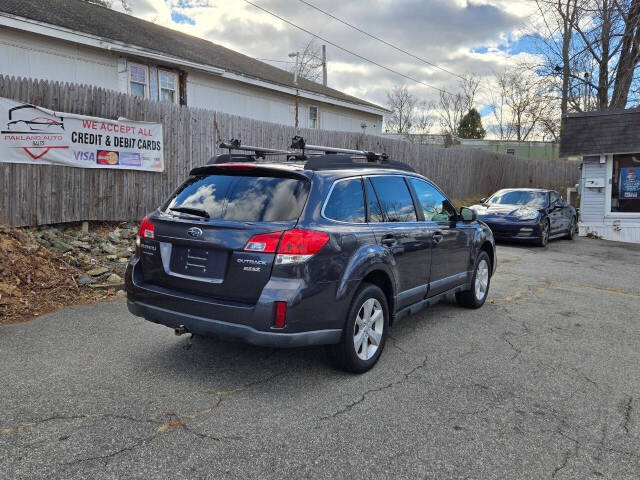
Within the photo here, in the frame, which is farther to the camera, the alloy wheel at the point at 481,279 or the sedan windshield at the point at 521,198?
the sedan windshield at the point at 521,198

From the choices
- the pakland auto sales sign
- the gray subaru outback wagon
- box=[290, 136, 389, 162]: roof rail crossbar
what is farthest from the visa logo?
box=[290, 136, 389, 162]: roof rail crossbar

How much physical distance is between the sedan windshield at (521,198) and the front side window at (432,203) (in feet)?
30.0

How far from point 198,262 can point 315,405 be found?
1343 millimetres

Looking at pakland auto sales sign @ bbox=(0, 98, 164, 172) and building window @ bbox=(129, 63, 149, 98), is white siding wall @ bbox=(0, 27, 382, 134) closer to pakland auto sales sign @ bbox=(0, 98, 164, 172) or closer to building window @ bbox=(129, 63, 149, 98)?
building window @ bbox=(129, 63, 149, 98)

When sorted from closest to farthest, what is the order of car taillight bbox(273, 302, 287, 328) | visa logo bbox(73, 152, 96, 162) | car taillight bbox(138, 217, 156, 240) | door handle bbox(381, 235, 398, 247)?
1. car taillight bbox(273, 302, 287, 328)
2. car taillight bbox(138, 217, 156, 240)
3. door handle bbox(381, 235, 398, 247)
4. visa logo bbox(73, 152, 96, 162)

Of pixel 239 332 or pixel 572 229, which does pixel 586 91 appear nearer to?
pixel 572 229

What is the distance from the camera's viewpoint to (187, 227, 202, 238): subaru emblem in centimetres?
371

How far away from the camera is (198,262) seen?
3.74 meters

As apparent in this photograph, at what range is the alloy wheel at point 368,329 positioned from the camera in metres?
4.06

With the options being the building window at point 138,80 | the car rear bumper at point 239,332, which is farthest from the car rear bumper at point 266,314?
the building window at point 138,80

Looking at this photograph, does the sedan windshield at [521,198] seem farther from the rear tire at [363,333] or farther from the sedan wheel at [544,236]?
the rear tire at [363,333]

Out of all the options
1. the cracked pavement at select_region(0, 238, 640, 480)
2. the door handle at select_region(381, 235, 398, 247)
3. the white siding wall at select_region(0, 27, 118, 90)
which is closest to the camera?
the cracked pavement at select_region(0, 238, 640, 480)

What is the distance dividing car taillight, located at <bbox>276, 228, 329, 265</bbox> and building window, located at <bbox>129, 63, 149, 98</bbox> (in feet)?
42.0

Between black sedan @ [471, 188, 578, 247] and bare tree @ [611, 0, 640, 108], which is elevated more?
bare tree @ [611, 0, 640, 108]
